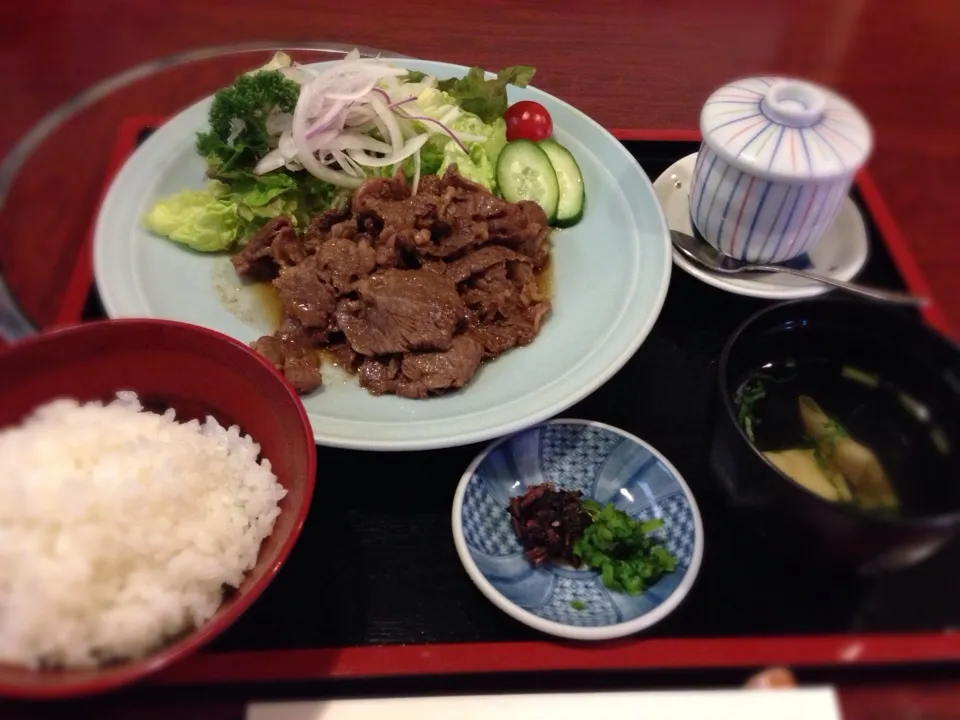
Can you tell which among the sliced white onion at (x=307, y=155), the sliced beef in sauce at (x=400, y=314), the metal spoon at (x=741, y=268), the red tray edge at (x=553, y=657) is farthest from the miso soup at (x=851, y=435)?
the sliced white onion at (x=307, y=155)

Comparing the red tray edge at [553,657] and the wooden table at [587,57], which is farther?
the wooden table at [587,57]

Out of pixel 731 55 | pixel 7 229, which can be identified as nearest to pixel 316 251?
pixel 7 229

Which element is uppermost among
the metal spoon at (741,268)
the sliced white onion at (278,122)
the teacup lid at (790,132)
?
the teacup lid at (790,132)

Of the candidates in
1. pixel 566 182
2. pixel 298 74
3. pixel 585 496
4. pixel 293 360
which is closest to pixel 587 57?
pixel 566 182

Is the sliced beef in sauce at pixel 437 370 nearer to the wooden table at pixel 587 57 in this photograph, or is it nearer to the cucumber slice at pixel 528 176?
the cucumber slice at pixel 528 176

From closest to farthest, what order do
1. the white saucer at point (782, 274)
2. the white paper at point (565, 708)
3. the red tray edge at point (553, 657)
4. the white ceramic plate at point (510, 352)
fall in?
1. the white paper at point (565, 708)
2. the red tray edge at point (553, 657)
3. the white ceramic plate at point (510, 352)
4. the white saucer at point (782, 274)

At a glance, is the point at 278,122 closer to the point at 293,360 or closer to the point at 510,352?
the point at 293,360

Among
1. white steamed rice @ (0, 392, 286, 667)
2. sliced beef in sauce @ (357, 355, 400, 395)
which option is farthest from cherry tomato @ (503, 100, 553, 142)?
white steamed rice @ (0, 392, 286, 667)

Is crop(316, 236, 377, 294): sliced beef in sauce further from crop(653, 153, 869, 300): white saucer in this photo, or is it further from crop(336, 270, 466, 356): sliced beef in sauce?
crop(653, 153, 869, 300): white saucer
